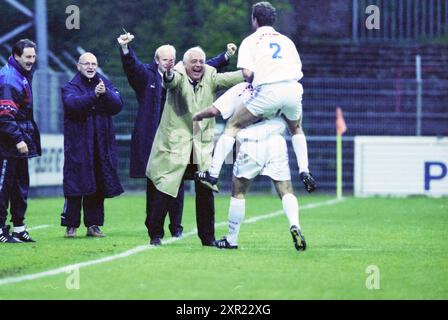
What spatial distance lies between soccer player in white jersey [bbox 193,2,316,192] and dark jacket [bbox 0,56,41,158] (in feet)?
7.35

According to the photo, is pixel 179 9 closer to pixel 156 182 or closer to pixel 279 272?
pixel 156 182

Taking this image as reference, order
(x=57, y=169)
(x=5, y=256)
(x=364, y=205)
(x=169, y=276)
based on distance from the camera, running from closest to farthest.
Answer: (x=169, y=276), (x=5, y=256), (x=364, y=205), (x=57, y=169)

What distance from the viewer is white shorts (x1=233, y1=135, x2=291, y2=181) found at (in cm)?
1213

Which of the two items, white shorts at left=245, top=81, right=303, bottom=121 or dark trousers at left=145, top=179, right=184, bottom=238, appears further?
dark trousers at left=145, top=179, right=184, bottom=238

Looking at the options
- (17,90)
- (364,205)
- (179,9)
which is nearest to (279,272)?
(17,90)

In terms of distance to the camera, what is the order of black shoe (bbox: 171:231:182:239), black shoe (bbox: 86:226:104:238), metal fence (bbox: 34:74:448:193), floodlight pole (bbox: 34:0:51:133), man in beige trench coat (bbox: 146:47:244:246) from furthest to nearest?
metal fence (bbox: 34:74:448:193) < floodlight pole (bbox: 34:0:51:133) < black shoe (bbox: 86:226:104:238) < black shoe (bbox: 171:231:182:239) < man in beige trench coat (bbox: 146:47:244:246)

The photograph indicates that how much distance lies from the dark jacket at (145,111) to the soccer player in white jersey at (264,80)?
7.11ft

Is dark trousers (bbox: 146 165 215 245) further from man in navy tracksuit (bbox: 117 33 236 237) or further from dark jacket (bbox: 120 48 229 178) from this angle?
dark jacket (bbox: 120 48 229 178)

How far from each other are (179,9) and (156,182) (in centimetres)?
1802

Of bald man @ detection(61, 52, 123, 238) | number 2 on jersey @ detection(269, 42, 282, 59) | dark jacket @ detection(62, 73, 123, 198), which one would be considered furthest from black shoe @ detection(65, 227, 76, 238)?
number 2 on jersey @ detection(269, 42, 282, 59)

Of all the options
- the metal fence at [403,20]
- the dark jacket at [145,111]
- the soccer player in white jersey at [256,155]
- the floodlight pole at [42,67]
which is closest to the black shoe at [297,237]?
the soccer player in white jersey at [256,155]

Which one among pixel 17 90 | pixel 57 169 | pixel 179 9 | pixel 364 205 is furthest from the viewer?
pixel 179 9

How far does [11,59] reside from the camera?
44.6 ft

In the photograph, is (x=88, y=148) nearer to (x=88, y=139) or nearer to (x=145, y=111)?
(x=88, y=139)
